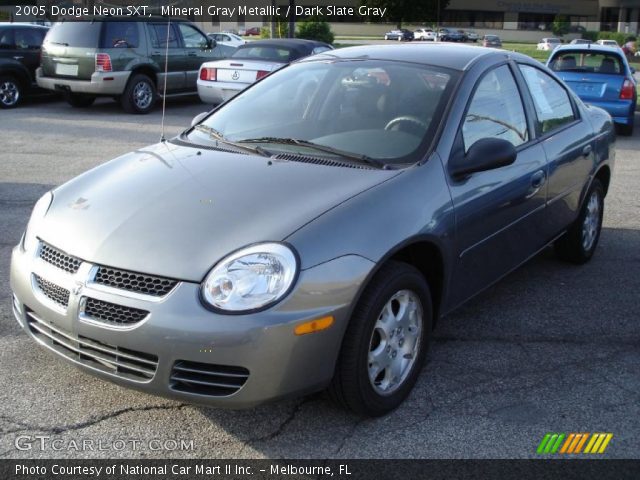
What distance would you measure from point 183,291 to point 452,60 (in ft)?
7.61

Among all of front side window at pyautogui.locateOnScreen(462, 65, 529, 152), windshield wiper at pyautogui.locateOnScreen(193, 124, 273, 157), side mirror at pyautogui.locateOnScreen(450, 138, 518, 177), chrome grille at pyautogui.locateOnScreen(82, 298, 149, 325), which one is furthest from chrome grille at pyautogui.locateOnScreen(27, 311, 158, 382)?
front side window at pyautogui.locateOnScreen(462, 65, 529, 152)

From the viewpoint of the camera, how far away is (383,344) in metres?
3.34

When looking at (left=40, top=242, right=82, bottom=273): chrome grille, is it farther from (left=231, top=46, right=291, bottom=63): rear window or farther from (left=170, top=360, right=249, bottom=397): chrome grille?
(left=231, top=46, right=291, bottom=63): rear window

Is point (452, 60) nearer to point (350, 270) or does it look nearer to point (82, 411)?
point (350, 270)

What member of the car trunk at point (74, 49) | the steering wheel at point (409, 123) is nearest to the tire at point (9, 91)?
the car trunk at point (74, 49)

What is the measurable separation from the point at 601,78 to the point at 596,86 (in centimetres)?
18

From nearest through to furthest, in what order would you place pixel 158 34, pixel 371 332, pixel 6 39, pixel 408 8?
pixel 371 332, pixel 158 34, pixel 6 39, pixel 408 8

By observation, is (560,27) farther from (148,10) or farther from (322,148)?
(322,148)

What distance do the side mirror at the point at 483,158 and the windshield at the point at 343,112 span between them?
0.21 meters

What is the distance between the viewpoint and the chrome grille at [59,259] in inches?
123

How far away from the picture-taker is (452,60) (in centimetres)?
436

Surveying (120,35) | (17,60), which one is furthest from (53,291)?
(17,60)

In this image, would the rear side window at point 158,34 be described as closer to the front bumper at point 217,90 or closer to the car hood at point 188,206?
the front bumper at point 217,90

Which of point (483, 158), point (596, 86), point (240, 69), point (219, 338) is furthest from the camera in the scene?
point (240, 69)
